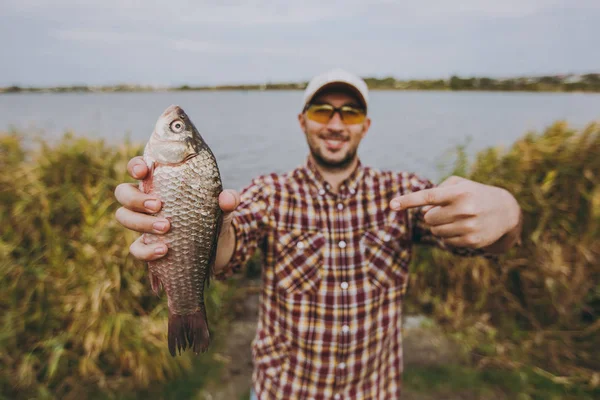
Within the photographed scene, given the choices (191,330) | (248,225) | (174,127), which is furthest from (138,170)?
(248,225)

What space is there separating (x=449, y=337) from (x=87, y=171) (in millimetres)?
4373

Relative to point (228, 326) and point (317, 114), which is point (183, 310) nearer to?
point (317, 114)

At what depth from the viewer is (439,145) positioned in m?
11.5

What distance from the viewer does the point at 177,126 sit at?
1.32 meters

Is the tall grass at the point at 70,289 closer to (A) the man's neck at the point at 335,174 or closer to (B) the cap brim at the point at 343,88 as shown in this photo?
(A) the man's neck at the point at 335,174

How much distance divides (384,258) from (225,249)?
0.96 m

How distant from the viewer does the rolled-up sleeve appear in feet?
6.49

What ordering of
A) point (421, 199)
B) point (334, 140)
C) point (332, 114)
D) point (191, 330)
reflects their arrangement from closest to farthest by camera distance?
point (191, 330) → point (421, 199) → point (334, 140) → point (332, 114)

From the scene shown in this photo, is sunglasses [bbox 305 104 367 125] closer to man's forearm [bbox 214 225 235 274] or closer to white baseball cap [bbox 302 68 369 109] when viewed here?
white baseball cap [bbox 302 68 369 109]

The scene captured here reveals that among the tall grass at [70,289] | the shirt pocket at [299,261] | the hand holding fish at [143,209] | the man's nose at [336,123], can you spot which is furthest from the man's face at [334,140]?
the tall grass at [70,289]

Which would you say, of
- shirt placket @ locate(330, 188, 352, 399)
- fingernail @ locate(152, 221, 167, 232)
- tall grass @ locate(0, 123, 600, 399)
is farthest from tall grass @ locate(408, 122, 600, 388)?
fingernail @ locate(152, 221, 167, 232)

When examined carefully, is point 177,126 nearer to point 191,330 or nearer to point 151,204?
point 151,204

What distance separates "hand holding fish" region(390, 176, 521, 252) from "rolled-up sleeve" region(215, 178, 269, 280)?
0.84 meters

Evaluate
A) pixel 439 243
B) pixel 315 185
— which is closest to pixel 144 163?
pixel 315 185
